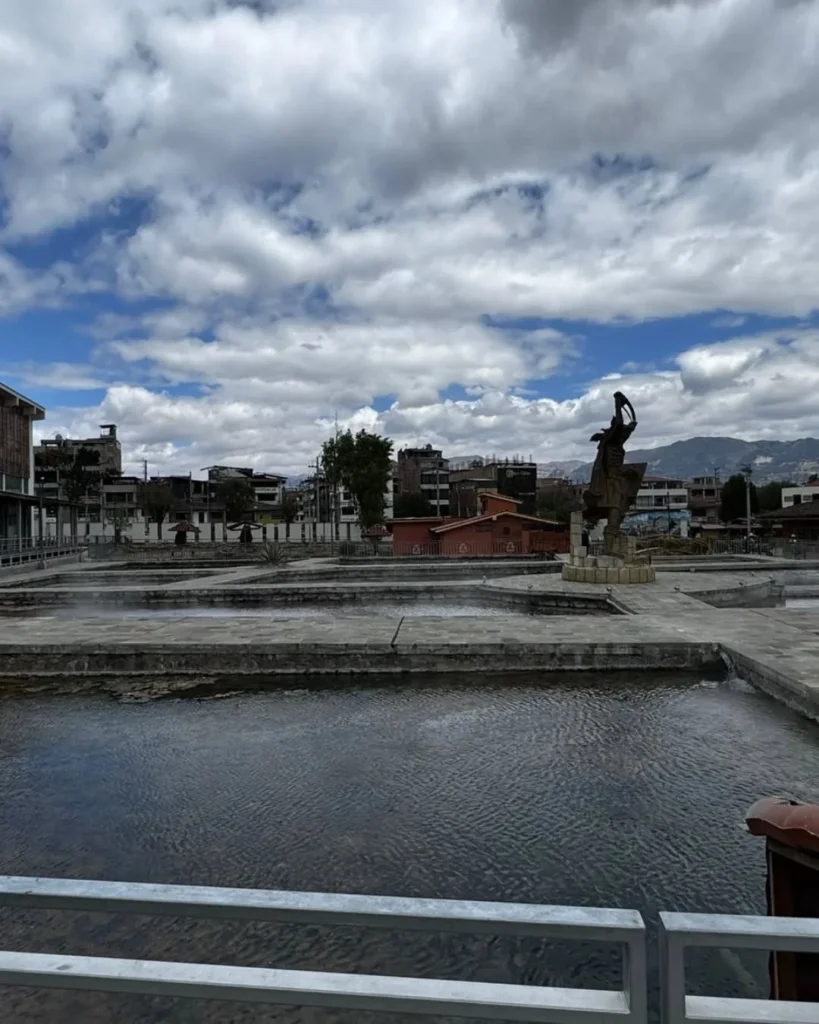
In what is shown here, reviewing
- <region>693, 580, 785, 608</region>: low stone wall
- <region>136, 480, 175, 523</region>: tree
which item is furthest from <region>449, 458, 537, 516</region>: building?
<region>693, 580, 785, 608</region>: low stone wall

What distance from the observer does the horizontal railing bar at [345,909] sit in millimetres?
1736

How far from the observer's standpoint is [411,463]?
103375mm

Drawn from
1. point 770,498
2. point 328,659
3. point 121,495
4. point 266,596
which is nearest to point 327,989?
point 328,659

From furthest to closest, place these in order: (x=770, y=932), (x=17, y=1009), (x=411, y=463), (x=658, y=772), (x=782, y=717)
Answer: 1. (x=411, y=463)
2. (x=782, y=717)
3. (x=658, y=772)
4. (x=17, y=1009)
5. (x=770, y=932)

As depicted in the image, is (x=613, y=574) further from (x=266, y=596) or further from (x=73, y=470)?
(x=73, y=470)

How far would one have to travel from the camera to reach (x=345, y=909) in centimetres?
180

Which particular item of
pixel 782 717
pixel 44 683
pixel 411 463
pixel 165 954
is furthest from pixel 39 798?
pixel 411 463

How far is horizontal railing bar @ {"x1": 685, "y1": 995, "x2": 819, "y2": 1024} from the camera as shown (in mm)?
1691

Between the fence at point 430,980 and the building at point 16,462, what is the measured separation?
37.6 meters

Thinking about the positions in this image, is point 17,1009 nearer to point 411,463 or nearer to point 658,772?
point 658,772

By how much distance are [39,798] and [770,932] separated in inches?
236

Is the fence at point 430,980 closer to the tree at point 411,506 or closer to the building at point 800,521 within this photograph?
the building at point 800,521

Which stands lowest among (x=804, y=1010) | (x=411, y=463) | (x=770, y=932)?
(x=804, y=1010)

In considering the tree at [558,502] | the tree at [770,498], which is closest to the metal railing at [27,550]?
the tree at [558,502]
